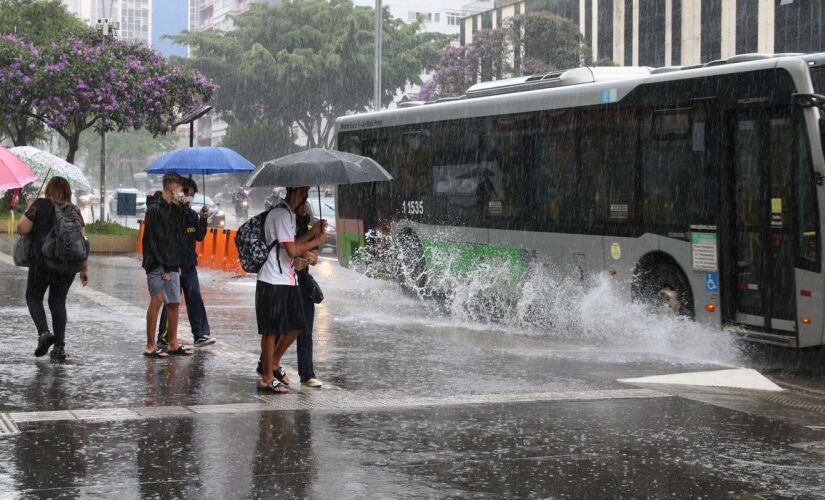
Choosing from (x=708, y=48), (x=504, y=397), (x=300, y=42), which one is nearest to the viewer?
(x=504, y=397)

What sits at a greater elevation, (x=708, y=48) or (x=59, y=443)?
(x=708, y=48)

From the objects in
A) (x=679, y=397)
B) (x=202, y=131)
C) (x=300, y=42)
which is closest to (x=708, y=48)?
(x=300, y=42)

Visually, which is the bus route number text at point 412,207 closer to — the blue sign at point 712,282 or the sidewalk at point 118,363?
the sidewalk at point 118,363

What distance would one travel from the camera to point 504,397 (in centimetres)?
938

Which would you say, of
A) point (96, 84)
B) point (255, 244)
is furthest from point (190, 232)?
point (96, 84)

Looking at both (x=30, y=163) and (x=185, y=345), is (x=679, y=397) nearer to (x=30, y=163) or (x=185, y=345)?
(x=185, y=345)

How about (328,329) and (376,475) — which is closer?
(376,475)

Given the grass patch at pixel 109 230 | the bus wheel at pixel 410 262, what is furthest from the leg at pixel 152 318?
the grass patch at pixel 109 230

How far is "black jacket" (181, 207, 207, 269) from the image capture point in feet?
37.2

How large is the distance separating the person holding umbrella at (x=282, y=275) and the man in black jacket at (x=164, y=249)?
212cm

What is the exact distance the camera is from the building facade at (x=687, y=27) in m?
52.5

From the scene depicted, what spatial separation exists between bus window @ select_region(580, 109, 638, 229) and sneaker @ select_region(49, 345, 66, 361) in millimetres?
6154

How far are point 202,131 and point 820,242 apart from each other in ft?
384

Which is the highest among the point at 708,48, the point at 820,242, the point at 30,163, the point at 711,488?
the point at 708,48
